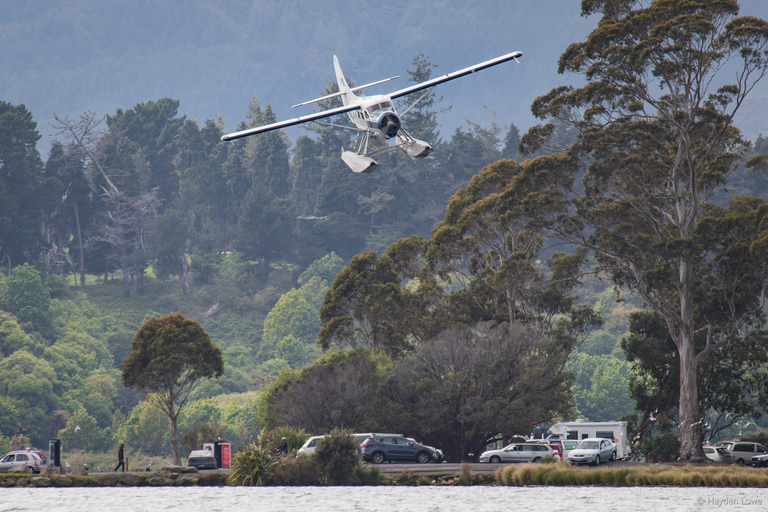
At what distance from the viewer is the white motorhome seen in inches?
1925

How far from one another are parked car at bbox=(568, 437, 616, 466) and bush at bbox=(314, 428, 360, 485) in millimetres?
9437

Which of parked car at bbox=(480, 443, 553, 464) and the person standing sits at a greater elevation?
the person standing

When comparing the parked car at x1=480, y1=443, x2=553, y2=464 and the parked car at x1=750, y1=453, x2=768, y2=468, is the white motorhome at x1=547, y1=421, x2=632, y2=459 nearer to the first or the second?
the parked car at x1=750, y1=453, x2=768, y2=468

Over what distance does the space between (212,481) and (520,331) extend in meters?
21.8

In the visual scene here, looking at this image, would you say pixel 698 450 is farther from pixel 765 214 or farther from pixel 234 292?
pixel 234 292

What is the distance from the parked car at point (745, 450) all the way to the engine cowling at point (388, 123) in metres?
22.8

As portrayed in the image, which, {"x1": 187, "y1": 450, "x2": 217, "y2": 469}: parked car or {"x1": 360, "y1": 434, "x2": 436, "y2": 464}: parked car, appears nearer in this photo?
{"x1": 360, "y1": 434, "x2": 436, "y2": 464}: parked car

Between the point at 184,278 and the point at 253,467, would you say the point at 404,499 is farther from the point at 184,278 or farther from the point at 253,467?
the point at 184,278

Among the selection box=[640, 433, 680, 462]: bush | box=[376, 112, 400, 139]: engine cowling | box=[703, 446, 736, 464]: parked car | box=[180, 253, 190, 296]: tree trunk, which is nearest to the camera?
box=[376, 112, 400, 139]: engine cowling

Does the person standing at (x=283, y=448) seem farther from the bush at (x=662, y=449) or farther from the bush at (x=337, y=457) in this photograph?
the bush at (x=662, y=449)

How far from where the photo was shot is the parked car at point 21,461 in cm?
4282

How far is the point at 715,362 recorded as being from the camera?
4866 centimetres

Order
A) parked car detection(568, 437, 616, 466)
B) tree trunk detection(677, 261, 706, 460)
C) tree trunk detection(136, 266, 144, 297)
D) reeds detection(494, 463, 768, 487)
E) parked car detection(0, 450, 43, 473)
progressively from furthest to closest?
tree trunk detection(136, 266, 144, 297) → tree trunk detection(677, 261, 706, 460) → parked car detection(0, 450, 43, 473) → parked car detection(568, 437, 616, 466) → reeds detection(494, 463, 768, 487)

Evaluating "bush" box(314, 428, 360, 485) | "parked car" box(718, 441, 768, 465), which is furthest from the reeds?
"parked car" box(718, 441, 768, 465)
